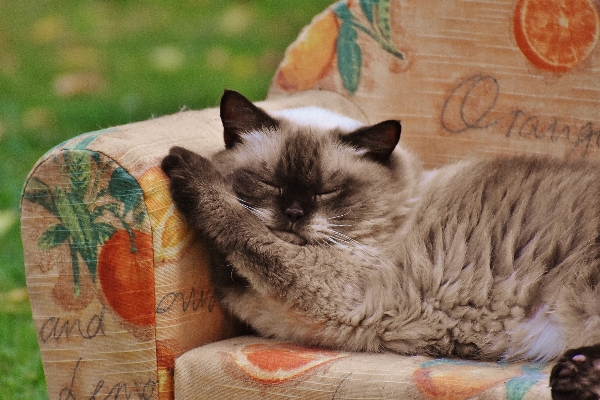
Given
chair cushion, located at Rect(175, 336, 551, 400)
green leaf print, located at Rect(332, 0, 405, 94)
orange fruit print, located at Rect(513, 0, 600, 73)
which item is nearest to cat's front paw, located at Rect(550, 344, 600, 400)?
chair cushion, located at Rect(175, 336, 551, 400)

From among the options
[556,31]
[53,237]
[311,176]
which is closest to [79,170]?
[53,237]

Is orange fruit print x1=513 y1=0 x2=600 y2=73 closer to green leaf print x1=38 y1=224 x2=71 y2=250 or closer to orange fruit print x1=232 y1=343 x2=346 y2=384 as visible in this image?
orange fruit print x1=232 y1=343 x2=346 y2=384

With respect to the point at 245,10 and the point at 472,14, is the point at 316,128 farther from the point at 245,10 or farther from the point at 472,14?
the point at 245,10

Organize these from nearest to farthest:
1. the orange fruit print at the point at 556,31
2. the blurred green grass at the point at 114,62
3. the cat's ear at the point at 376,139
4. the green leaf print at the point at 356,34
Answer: the cat's ear at the point at 376,139, the orange fruit print at the point at 556,31, the green leaf print at the point at 356,34, the blurred green grass at the point at 114,62

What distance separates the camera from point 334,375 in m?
1.76

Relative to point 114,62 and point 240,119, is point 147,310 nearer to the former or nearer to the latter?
point 240,119

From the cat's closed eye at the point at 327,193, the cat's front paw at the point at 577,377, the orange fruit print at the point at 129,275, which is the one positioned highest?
the cat's closed eye at the point at 327,193

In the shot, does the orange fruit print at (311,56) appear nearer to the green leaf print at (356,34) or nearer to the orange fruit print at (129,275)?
the green leaf print at (356,34)

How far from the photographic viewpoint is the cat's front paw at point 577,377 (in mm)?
1549

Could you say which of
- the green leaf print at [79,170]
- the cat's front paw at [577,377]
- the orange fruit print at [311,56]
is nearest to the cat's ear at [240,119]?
the green leaf print at [79,170]

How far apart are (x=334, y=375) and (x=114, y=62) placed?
3.47m

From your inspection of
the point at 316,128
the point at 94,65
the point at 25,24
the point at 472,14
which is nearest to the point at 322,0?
the point at 94,65

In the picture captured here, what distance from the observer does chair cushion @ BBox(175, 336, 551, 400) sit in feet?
5.34

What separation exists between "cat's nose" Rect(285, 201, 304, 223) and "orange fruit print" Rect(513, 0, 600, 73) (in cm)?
118
